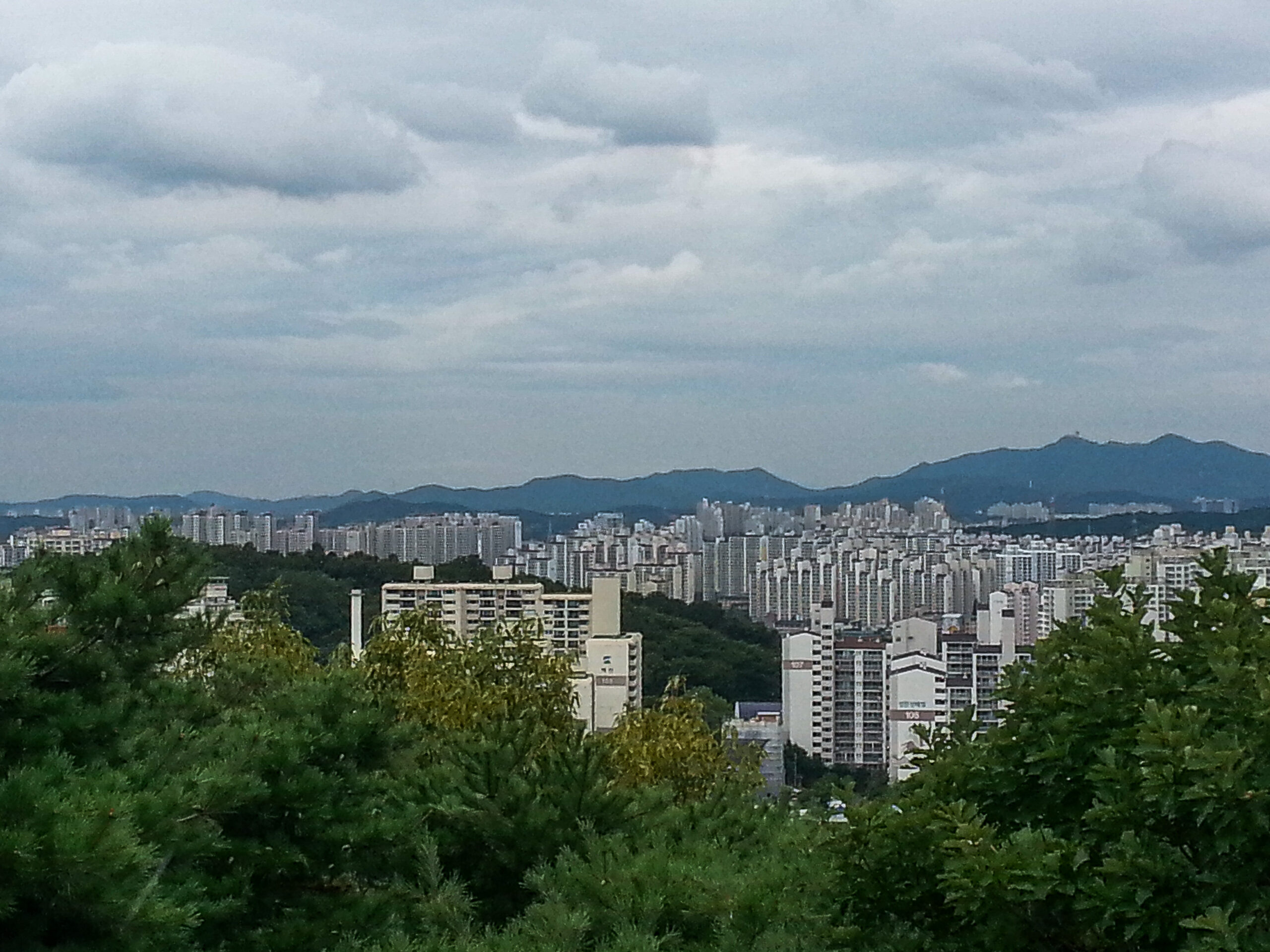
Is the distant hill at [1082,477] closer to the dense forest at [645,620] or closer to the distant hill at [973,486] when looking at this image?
the distant hill at [973,486]

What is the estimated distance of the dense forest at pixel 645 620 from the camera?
94.2ft

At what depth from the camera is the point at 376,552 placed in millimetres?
56062

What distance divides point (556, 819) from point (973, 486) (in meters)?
95.7

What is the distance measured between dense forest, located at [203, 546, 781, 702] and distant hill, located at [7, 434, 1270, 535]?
3171 centimetres

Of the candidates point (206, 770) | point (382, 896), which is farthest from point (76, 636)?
point (382, 896)

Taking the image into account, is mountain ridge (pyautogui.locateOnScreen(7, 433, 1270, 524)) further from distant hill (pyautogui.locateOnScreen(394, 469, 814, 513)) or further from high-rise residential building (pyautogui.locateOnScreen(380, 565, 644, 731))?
high-rise residential building (pyautogui.locateOnScreen(380, 565, 644, 731))

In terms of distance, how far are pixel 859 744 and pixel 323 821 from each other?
30.8 metres

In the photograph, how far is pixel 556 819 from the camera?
5082 mm

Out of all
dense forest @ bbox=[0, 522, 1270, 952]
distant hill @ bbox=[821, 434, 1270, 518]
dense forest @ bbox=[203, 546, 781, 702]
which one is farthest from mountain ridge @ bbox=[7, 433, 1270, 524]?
dense forest @ bbox=[0, 522, 1270, 952]

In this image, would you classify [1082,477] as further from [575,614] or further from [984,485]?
[575,614]

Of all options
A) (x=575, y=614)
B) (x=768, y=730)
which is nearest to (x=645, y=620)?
(x=575, y=614)

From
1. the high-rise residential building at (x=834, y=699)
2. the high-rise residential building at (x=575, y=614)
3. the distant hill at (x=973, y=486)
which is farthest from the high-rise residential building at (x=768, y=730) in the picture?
the distant hill at (x=973, y=486)

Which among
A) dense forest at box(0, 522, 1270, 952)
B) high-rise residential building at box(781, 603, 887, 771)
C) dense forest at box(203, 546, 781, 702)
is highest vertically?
dense forest at box(0, 522, 1270, 952)

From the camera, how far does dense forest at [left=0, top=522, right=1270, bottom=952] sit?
299 cm
